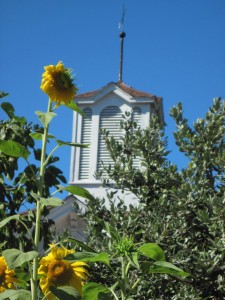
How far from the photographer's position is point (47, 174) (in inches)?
183

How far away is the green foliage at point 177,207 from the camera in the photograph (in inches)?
195

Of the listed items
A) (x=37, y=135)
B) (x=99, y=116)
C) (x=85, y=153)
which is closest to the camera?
(x=37, y=135)

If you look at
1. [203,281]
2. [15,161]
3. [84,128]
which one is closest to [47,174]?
[15,161]

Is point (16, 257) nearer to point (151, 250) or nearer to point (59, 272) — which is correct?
point (59, 272)

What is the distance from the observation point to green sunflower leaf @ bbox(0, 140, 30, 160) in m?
2.29

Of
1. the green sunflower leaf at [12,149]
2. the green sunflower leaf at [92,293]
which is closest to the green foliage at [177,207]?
the green sunflower leaf at [12,149]

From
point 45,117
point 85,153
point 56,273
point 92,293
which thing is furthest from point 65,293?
point 85,153

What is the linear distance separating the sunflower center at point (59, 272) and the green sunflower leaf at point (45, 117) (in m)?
0.54

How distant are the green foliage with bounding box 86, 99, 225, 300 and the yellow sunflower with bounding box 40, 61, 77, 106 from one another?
→ 85.6 inches

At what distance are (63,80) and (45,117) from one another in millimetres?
281

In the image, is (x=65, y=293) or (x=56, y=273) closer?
(x=65, y=293)

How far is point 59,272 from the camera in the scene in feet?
7.87

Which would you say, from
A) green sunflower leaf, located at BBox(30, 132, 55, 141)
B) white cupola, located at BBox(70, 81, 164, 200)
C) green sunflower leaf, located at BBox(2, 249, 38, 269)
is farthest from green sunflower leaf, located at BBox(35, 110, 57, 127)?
white cupola, located at BBox(70, 81, 164, 200)

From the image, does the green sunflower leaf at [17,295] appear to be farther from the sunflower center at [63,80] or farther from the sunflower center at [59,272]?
the sunflower center at [63,80]
